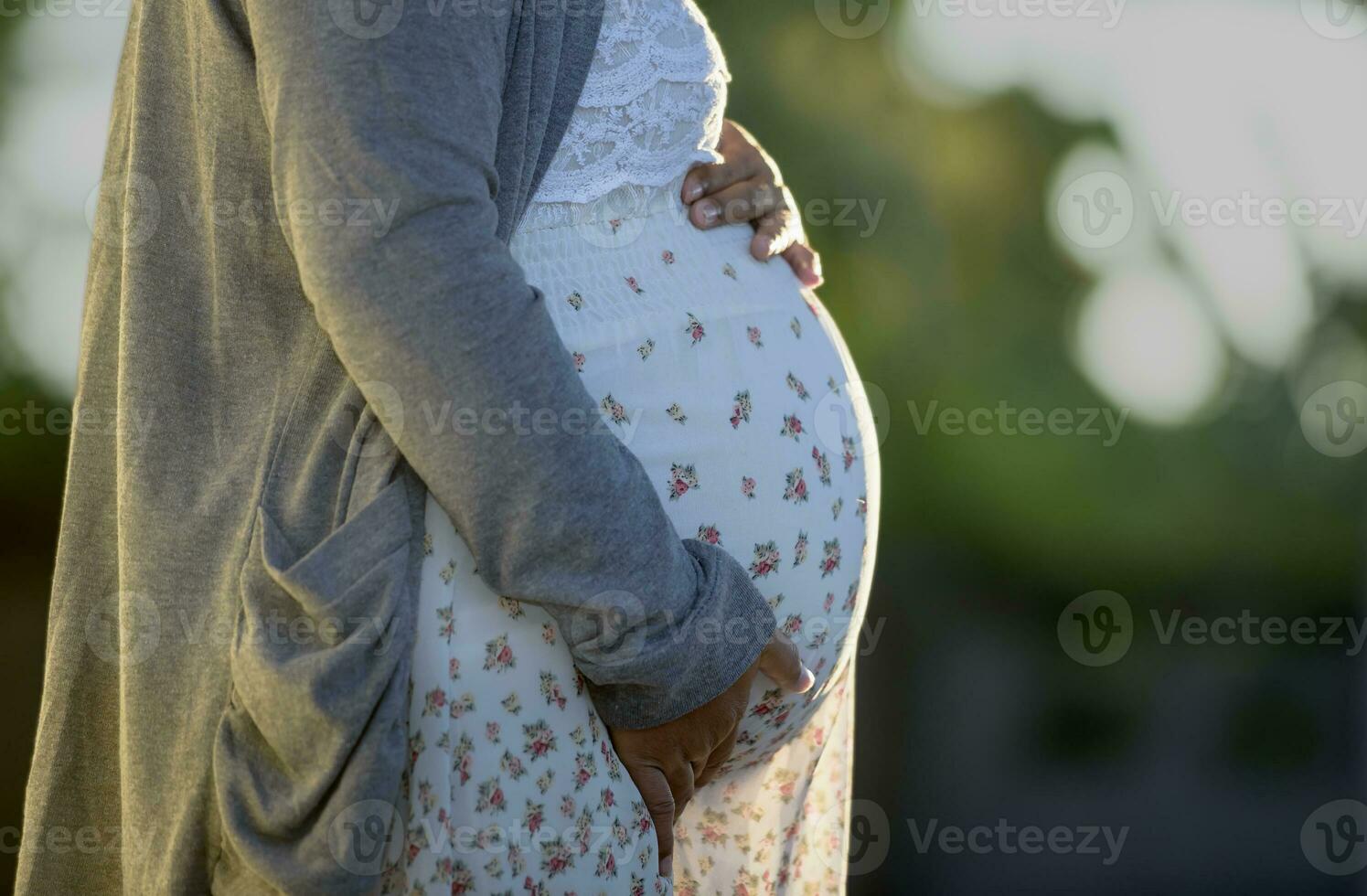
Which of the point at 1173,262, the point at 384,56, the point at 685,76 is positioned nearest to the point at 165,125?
the point at 384,56

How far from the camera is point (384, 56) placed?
67 centimetres

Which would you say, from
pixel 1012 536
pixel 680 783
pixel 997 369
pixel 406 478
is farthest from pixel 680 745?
pixel 1012 536

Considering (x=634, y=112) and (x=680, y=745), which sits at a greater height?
(x=634, y=112)

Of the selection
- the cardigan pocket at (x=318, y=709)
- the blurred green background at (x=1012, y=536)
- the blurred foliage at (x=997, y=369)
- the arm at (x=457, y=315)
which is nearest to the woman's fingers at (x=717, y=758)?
the arm at (x=457, y=315)

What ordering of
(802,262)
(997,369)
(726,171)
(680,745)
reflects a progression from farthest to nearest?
(997,369)
(802,262)
(726,171)
(680,745)

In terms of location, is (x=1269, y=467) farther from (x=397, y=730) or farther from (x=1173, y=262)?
(x=397, y=730)

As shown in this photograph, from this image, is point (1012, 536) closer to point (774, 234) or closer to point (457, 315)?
point (774, 234)

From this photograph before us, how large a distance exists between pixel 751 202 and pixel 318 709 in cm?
57

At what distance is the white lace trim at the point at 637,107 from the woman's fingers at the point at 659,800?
0.39m

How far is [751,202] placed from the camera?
1030mm

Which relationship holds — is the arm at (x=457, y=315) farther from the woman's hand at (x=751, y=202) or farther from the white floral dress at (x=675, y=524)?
the woman's hand at (x=751, y=202)

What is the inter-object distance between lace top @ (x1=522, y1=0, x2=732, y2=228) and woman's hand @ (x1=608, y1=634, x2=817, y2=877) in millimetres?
343

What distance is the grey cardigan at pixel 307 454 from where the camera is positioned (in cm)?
67

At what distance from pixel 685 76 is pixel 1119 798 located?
2.73 meters
